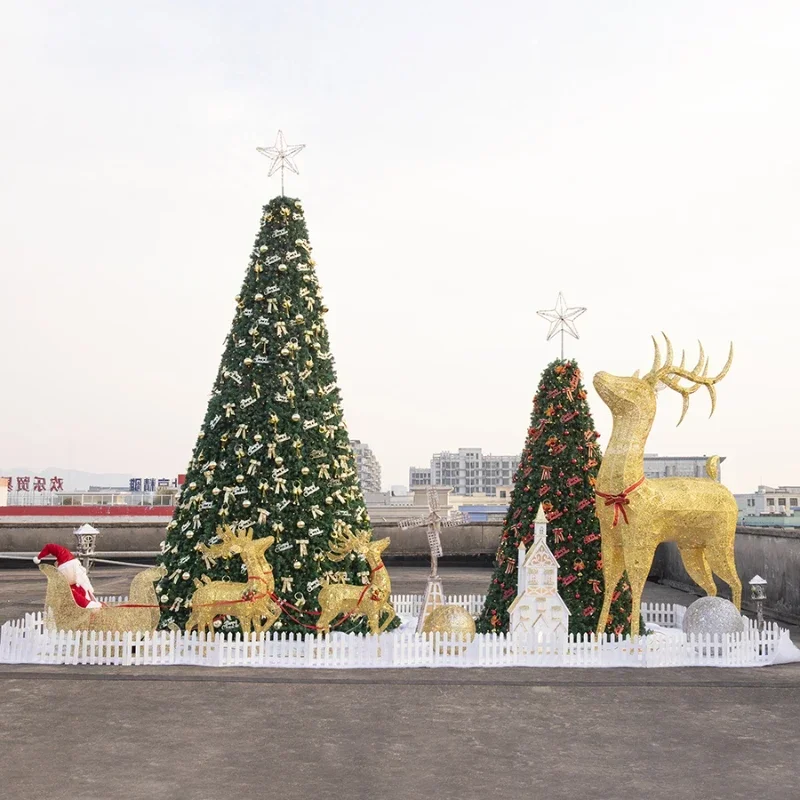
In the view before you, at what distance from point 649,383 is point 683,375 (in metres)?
0.57

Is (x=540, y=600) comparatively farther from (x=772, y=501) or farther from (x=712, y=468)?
(x=772, y=501)

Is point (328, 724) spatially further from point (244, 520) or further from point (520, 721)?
point (244, 520)

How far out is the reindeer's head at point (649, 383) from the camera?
1365 cm

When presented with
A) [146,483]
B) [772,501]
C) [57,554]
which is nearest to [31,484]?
[146,483]

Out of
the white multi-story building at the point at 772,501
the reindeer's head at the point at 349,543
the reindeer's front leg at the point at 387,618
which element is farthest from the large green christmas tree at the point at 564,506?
the white multi-story building at the point at 772,501

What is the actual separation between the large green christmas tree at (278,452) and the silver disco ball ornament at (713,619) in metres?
5.36

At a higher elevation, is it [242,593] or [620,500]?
[620,500]

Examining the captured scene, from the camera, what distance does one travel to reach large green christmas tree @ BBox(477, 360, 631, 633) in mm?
14023

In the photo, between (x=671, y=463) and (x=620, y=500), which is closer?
(x=620, y=500)

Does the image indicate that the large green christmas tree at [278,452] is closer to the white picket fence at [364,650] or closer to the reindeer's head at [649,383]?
the white picket fence at [364,650]

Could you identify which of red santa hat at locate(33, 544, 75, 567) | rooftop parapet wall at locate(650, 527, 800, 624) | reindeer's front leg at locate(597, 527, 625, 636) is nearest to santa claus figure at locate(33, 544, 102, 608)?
red santa hat at locate(33, 544, 75, 567)

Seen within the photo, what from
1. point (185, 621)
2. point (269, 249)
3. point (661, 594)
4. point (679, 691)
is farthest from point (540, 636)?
point (661, 594)

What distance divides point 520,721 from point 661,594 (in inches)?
630

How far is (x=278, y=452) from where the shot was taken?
14000mm
